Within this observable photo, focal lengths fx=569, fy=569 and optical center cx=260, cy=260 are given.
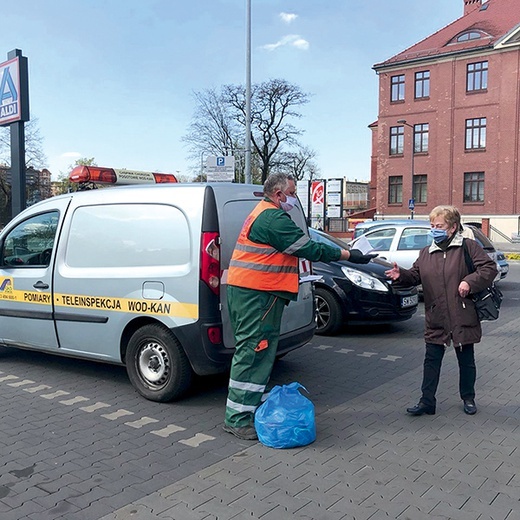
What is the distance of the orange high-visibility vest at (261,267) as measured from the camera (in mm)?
4371

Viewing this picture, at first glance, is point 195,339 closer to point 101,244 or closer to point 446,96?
→ point 101,244

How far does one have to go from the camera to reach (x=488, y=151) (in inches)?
1658

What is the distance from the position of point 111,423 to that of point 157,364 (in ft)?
2.22

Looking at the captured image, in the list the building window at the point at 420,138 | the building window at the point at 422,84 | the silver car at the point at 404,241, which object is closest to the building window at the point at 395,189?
the building window at the point at 420,138

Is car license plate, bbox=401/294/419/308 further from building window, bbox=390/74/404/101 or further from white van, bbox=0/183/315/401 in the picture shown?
building window, bbox=390/74/404/101

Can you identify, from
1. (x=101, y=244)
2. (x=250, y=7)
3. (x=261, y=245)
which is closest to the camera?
(x=261, y=245)

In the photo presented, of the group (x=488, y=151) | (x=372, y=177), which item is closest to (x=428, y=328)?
(x=488, y=151)

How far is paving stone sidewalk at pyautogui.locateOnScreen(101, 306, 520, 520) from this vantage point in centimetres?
332

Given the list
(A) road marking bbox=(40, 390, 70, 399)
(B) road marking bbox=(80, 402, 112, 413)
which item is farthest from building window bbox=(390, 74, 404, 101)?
(B) road marking bbox=(80, 402, 112, 413)

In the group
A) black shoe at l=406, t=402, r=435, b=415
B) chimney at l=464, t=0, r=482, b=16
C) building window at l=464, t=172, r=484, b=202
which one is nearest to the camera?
black shoe at l=406, t=402, r=435, b=415

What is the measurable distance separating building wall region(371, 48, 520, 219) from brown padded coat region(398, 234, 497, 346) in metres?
39.9

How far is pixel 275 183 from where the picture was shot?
14.7 feet

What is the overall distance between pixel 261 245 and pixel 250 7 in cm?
1709

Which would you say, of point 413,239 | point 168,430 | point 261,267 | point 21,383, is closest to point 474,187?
point 413,239
